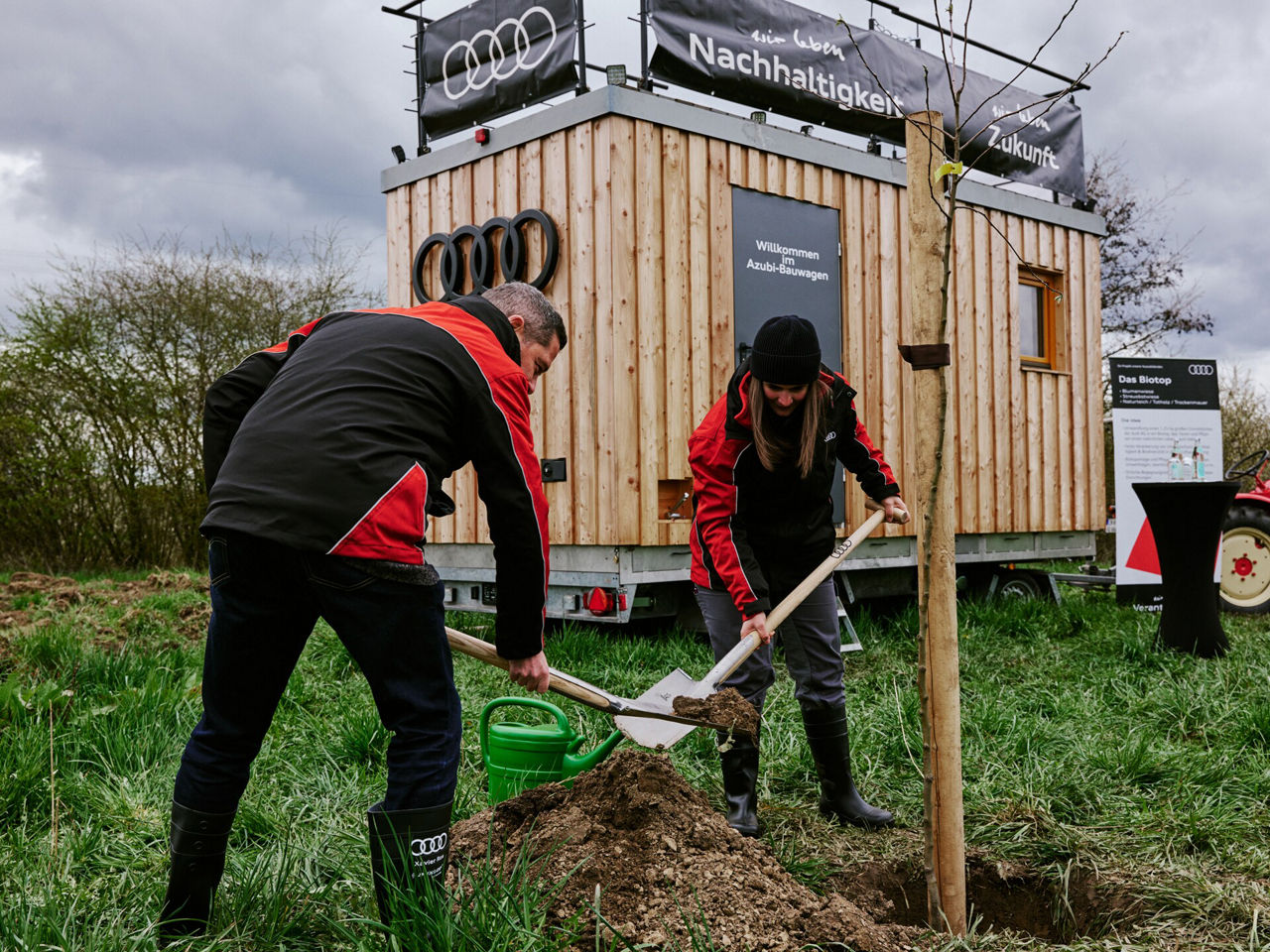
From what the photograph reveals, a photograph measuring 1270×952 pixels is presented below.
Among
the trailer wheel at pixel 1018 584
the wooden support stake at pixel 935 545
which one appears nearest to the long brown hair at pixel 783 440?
the wooden support stake at pixel 935 545

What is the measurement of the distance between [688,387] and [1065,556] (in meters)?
4.56

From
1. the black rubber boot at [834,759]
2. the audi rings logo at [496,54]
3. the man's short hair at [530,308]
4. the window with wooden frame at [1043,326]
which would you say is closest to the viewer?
the man's short hair at [530,308]

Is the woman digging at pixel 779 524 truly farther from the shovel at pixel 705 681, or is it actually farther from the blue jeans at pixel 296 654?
the blue jeans at pixel 296 654

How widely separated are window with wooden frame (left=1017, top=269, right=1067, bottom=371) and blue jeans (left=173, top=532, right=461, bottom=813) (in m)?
8.08

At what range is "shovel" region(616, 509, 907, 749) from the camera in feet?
10.5

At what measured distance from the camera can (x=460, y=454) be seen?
2443 millimetres

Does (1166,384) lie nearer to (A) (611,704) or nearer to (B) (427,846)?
(A) (611,704)

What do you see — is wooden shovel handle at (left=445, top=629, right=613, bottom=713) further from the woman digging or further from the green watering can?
the woman digging

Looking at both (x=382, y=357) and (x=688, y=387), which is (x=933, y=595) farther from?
(x=688, y=387)

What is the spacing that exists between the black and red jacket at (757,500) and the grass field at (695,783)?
2.81 feet

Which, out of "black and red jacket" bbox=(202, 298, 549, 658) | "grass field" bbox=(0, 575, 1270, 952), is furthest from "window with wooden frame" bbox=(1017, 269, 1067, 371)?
"black and red jacket" bbox=(202, 298, 549, 658)

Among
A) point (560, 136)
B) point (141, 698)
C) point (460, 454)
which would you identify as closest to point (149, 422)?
point (560, 136)

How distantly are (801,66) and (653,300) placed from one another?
7.01 feet

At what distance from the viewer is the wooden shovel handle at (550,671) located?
263cm
